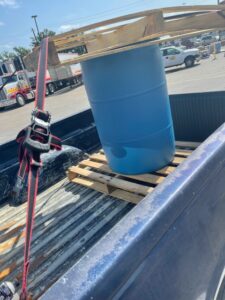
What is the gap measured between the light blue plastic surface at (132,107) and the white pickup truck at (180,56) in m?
15.4

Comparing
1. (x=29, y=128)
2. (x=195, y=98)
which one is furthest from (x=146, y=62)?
(x=29, y=128)

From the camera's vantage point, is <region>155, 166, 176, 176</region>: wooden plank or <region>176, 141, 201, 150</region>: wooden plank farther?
<region>176, 141, 201, 150</region>: wooden plank

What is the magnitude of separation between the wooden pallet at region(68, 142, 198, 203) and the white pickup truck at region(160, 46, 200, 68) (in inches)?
591

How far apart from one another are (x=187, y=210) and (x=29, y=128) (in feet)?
2.41

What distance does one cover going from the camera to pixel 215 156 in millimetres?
1133

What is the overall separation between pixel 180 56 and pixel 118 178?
15707mm

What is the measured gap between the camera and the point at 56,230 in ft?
6.87

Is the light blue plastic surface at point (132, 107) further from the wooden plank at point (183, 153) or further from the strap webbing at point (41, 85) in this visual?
the strap webbing at point (41, 85)

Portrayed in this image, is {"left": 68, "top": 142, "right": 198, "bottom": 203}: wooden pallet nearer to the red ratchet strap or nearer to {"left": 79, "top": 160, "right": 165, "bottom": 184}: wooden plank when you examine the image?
{"left": 79, "top": 160, "right": 165, "bottom": 184}: wooden plank

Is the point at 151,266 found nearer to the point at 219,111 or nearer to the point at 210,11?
the point at 210,11

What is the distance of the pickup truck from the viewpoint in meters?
0.74

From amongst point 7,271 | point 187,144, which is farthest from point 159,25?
point 7,271

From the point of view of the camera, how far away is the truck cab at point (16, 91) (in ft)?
51.3

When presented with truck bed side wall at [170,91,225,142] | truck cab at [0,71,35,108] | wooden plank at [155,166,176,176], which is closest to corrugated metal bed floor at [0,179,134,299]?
wooden plank at [155,166,176,176]
